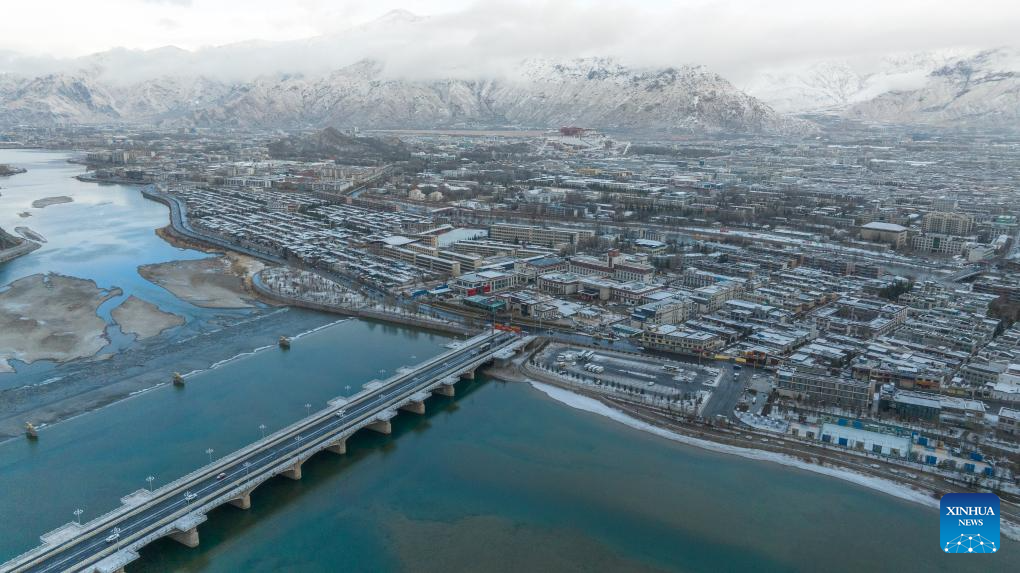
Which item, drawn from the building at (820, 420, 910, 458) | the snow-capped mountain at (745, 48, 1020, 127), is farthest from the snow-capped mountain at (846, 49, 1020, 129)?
the building at (820, 420, 910, 458)

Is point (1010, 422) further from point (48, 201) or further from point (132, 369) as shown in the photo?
point (48, 201)

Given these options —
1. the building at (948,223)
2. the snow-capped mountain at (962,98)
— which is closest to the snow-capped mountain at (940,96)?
the snow-capped mountain at (962,98)

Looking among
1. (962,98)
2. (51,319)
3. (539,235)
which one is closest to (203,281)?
(51,319)

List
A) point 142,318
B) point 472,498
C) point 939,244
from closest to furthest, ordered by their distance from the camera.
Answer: point 472,498 → point 142,318 → point 939,244

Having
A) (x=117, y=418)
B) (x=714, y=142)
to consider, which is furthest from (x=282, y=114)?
(x=117, y=418)

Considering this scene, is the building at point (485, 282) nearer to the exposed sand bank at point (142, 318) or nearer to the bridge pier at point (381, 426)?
the exposed sand bank at point (142, 318)

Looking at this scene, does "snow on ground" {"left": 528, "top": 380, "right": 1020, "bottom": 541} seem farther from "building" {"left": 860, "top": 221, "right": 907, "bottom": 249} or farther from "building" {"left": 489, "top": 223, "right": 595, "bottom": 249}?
"building" {"left": 860, "top": 221, "right": 907, "bottom": 249}
